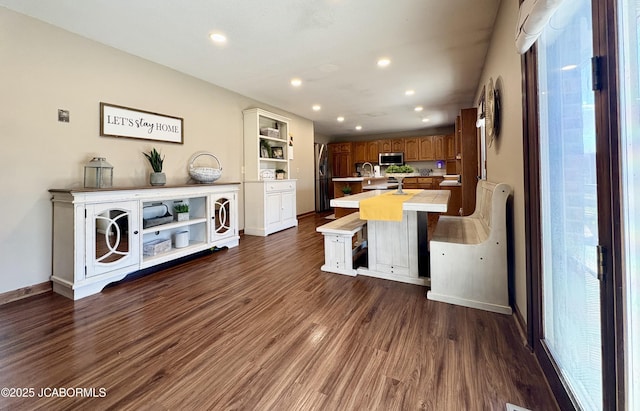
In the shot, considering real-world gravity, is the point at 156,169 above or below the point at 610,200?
above

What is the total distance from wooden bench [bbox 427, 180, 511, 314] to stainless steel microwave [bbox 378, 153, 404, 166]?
614 cm

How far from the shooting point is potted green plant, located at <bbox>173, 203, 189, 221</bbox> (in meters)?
3.14

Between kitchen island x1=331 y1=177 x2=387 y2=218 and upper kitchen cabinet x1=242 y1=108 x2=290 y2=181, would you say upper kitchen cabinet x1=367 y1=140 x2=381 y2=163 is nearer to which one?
kitchen island x1=331 y1=177 x2=387 y2=218

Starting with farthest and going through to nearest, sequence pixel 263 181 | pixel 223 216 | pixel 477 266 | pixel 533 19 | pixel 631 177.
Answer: pixel 263 181 < pixel 223 216 < pixel 477 266 < pixel 533 19 < pixel 631 177

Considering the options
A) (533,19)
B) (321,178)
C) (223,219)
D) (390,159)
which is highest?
(390,159)

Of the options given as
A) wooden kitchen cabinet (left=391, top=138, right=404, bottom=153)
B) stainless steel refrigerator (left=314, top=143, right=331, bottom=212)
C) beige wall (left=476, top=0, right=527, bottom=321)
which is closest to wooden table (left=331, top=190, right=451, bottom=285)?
beige wall (left=476, top=0, right=527, bottom=321)

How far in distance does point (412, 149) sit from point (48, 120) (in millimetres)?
7653

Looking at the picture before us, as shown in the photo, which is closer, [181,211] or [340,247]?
[340,247]

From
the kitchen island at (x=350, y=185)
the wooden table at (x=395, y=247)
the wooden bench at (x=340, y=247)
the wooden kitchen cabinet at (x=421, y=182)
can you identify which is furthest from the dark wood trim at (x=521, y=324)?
the wooden kitchen cabinet at (x=421, y=182)

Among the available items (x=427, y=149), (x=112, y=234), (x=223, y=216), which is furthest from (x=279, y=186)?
(x=427, y=149)

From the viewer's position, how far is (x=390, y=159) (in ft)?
26.5

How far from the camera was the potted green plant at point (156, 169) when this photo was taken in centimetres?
295

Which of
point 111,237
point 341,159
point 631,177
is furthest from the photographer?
point 341,159

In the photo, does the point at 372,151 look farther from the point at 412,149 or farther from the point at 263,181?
the point at 263,181
